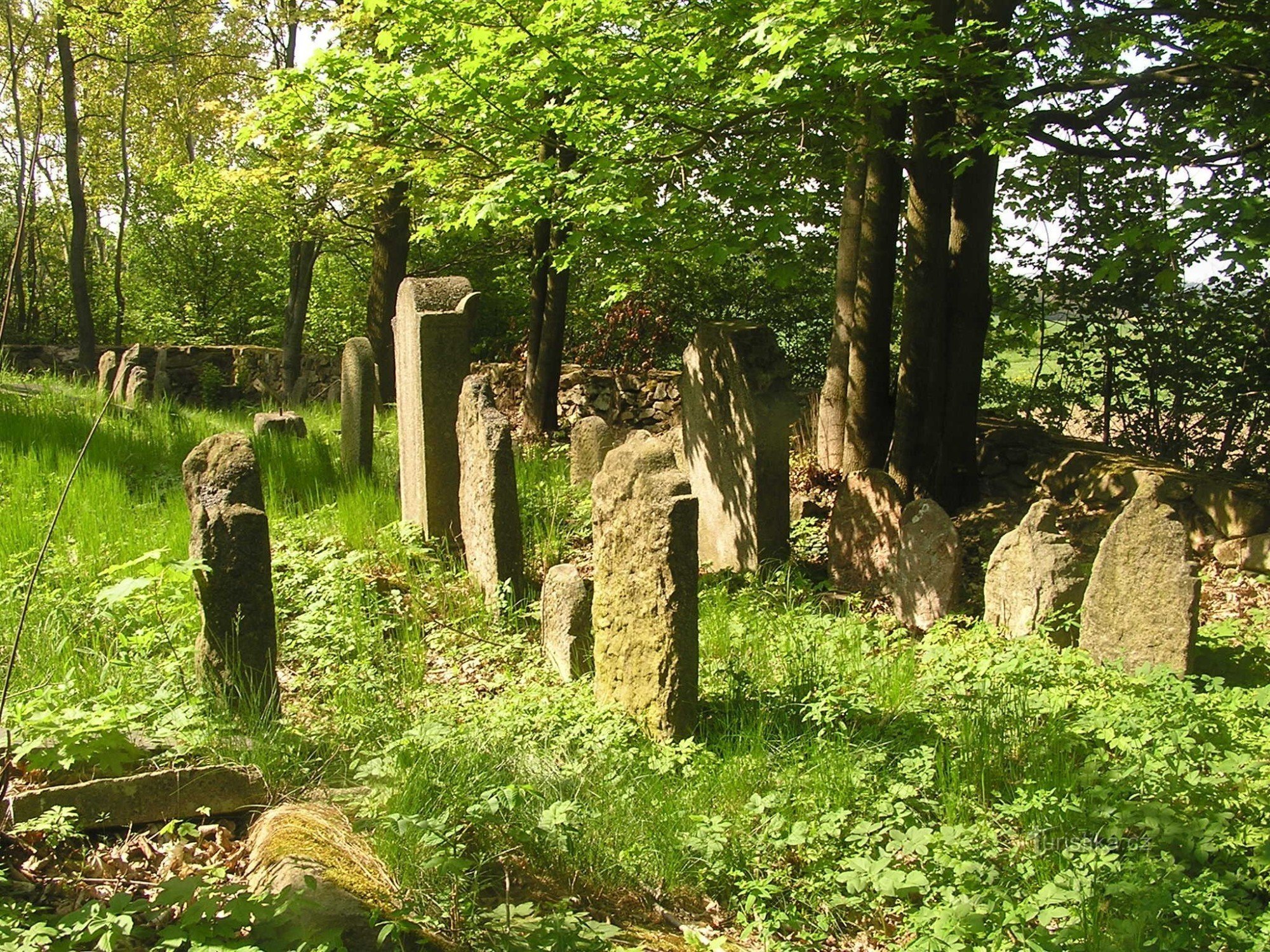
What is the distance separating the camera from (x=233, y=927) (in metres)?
2.75

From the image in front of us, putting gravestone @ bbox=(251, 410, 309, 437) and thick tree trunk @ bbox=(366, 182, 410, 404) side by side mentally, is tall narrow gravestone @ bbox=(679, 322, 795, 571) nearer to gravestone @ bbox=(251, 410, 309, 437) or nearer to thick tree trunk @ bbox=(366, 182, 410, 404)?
gravestone @ bbox=(251, 410, 309, 437)

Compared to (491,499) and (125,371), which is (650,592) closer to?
(491,499)

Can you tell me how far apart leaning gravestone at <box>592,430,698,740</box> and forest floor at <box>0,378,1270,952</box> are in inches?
7.6

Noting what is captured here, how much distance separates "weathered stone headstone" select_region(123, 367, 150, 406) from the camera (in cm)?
1331

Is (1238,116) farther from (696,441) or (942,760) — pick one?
(942,760)

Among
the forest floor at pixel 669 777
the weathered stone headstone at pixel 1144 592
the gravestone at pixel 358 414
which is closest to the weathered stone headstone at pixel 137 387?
the gravestone at pixel 358 414

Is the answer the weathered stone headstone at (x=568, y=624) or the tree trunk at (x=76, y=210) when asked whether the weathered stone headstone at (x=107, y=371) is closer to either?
the tree trunk at (x=76, y=210)

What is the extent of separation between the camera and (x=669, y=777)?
4.53 m

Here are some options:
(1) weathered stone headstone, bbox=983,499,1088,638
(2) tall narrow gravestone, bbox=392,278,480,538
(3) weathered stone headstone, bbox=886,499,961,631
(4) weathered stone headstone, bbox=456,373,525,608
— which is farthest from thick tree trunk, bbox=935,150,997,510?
(2) tall narrow gravestone, bbox=392,278,480,538

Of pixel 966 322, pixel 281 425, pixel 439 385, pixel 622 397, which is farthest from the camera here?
pixel 622 397

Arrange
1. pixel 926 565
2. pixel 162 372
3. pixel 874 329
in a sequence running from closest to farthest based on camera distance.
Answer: pixel 926 565
pixel 874 329
pixel 162 372

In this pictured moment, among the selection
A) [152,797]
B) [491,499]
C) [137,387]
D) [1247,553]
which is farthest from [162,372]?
[1247,553]

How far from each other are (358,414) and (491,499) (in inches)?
132

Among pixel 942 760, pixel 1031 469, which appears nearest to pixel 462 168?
pixel 1031 469
